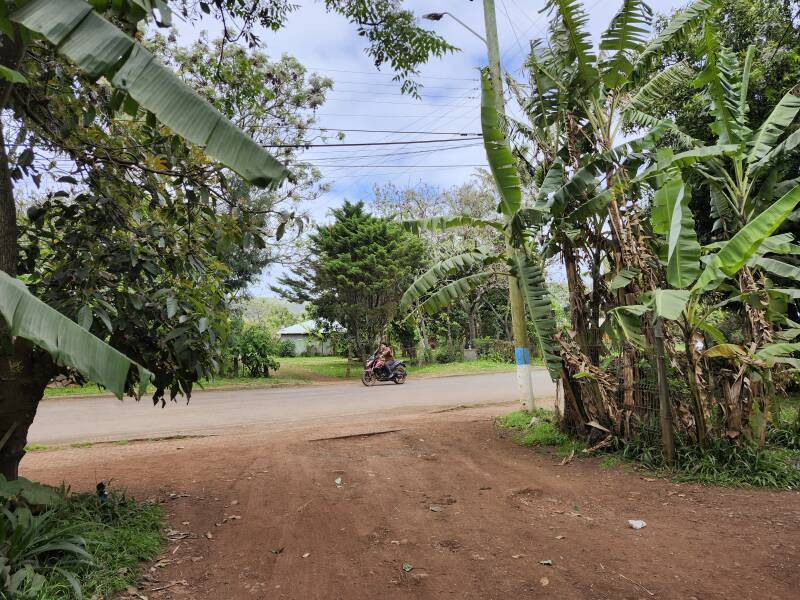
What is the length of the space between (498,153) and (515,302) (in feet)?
10.8

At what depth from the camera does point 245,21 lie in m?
5.65

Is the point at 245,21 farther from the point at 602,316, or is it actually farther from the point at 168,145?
the point at 602,316

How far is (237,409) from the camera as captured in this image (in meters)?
12.2

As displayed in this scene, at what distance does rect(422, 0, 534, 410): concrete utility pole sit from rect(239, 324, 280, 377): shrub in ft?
43.7

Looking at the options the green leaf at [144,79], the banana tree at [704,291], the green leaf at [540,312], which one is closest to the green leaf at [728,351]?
the banana tree at [704,291]

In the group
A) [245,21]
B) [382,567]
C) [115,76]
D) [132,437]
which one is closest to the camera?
[115,76]

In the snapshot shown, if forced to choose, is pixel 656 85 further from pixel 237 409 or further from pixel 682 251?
pixel 237 409

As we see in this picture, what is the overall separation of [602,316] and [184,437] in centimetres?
726

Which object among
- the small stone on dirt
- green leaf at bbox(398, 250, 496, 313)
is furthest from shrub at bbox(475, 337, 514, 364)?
the small stone on dirt

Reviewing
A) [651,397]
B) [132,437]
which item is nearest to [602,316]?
[651,397]

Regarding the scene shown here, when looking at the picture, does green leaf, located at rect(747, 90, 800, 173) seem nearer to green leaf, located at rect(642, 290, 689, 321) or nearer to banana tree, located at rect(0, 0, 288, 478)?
green leaf, located at rect(642, 290, 689, 321)

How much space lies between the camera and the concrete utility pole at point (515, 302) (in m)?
8.80

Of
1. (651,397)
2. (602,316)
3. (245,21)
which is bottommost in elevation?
(651,397)

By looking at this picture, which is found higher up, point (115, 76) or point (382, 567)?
point (115, 76)
